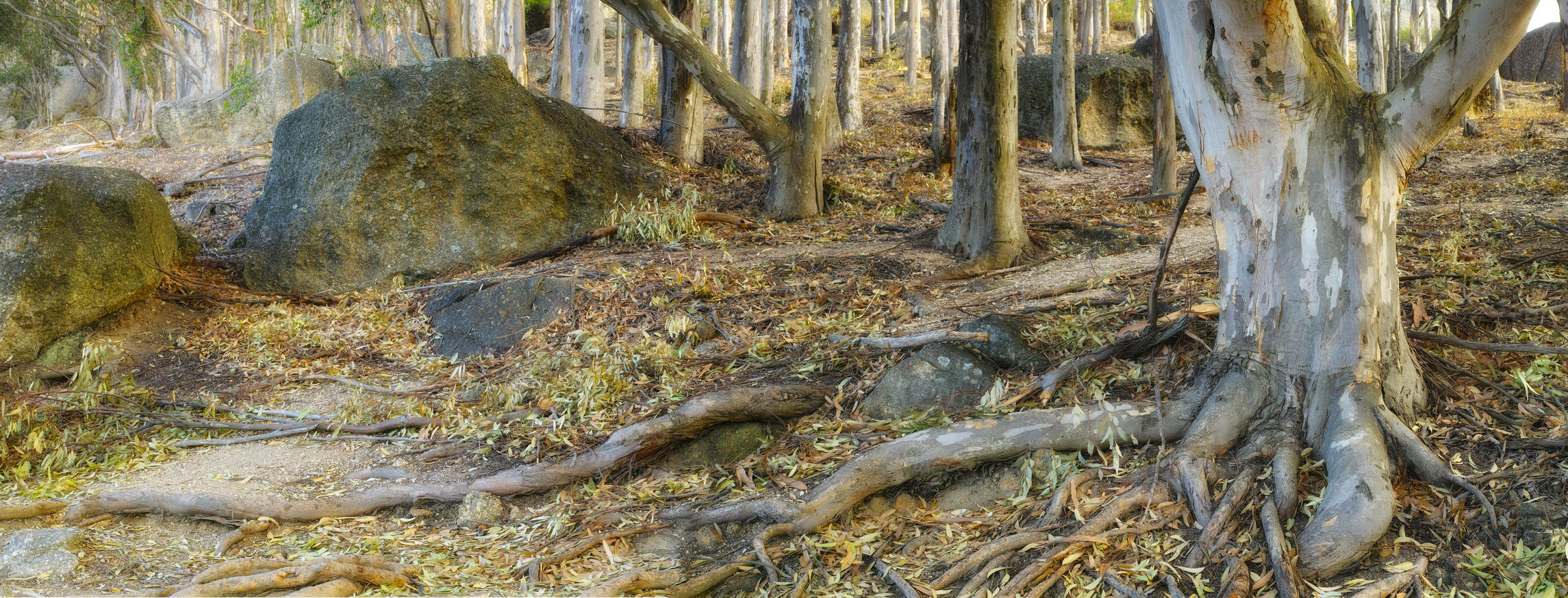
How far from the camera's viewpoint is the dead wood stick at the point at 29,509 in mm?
4305

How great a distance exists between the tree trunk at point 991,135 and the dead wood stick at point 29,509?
18.0 ft

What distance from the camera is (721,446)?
4750 millimetres

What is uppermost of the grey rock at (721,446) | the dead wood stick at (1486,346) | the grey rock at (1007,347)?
the dead wood stick at (1486,346)

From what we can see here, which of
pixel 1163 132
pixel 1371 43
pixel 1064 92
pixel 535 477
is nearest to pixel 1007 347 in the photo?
pixel 535 477

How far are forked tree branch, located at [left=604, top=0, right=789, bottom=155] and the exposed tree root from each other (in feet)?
14.0

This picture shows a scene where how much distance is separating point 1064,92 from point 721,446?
9.11 metres

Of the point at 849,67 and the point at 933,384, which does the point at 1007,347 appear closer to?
the point at 933,384

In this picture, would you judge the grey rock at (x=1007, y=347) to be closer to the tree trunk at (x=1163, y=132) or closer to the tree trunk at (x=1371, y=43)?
the tree trunk at (x=1163, y=132)

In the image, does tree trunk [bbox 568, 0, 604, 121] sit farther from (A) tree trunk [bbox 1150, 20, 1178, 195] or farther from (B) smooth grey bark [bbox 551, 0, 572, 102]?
(A) tree trunk [bbox 1150, 20, 1178, 195]

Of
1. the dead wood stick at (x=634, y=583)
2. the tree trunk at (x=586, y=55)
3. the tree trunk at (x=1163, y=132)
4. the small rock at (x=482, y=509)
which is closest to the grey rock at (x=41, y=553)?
the small rock at (x=482, y=509)

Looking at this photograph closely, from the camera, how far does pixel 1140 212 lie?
8.73 metres

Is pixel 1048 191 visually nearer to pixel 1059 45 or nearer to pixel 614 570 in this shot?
pixel 1059 45

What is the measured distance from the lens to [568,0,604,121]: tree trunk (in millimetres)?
12797

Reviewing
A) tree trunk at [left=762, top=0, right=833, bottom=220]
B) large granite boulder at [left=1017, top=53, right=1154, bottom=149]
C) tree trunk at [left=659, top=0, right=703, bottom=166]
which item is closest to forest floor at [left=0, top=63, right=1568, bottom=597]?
tree trunk at [left=762, top=0, right=833, bottom=220]
